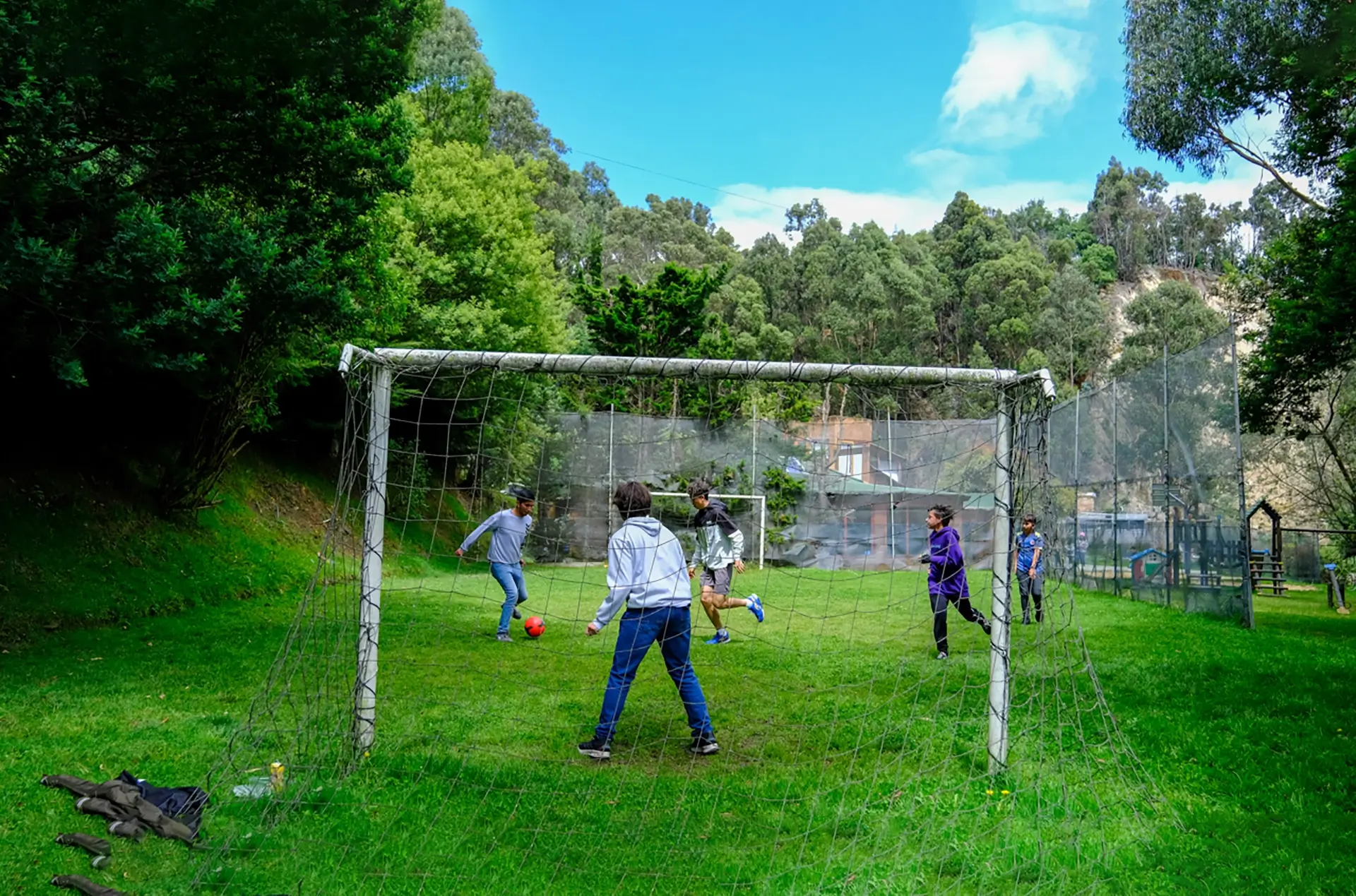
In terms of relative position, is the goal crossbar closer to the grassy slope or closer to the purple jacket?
the purple jacket

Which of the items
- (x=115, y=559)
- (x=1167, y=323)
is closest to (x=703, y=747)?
(x=115, y=559)

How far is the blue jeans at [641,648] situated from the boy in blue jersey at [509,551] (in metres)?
3.89

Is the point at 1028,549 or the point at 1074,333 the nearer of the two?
the point at 1028,549

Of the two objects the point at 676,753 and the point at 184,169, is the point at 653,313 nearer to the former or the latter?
the point at 184,169

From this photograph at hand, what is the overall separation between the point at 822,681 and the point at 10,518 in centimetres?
805

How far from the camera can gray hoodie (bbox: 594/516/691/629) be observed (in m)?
4.95

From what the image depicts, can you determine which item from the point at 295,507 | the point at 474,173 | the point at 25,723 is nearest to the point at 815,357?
the point at 474,173

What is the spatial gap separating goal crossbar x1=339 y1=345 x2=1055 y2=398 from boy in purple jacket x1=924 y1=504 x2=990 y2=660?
2.47 m

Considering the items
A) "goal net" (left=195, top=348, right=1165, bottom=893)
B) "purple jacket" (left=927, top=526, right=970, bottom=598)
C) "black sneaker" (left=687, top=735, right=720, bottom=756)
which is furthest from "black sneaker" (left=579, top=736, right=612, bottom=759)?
"purple jacket" (left=927, top=526, right=970, bottom=598)

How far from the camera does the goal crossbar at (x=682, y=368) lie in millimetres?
5008

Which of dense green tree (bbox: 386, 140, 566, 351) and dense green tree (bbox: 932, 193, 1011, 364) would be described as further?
dense green tree (bbox: 932, 193, 1011, 364)

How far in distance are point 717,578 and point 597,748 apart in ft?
11.7

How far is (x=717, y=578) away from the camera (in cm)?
848

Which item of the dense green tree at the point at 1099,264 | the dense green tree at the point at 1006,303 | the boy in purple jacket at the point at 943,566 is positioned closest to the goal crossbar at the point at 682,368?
the boy in purple jacket at the point at 943,566
